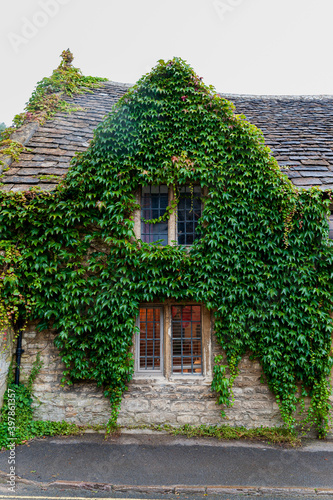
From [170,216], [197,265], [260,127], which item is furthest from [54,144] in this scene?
[260,127]

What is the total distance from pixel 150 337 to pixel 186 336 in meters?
0.80

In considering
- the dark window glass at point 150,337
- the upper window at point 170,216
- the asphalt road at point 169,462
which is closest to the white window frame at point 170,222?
the upper window at point 170,216

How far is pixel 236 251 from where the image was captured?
5852 millimetres

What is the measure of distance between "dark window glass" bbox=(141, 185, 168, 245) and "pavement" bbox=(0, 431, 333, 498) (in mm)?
4066

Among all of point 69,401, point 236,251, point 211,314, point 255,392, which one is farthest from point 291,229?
point 69,401

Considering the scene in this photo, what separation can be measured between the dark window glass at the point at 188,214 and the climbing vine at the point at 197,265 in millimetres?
330

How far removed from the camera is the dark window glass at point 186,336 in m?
6.16

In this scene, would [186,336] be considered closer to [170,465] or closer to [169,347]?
[169,347]

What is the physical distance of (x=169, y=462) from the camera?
4.86m

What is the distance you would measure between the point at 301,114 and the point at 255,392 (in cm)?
875

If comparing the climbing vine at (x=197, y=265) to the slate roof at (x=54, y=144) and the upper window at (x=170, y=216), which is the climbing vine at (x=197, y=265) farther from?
the slate roof at (x=54, y=144)

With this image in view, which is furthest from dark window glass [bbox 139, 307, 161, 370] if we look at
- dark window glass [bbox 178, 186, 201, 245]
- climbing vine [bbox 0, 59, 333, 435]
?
dark window glass [bbox 178, 186, 201, 245]

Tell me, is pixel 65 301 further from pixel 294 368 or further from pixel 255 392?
pixel 294 368

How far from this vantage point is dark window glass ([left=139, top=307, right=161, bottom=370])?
6160 mm
